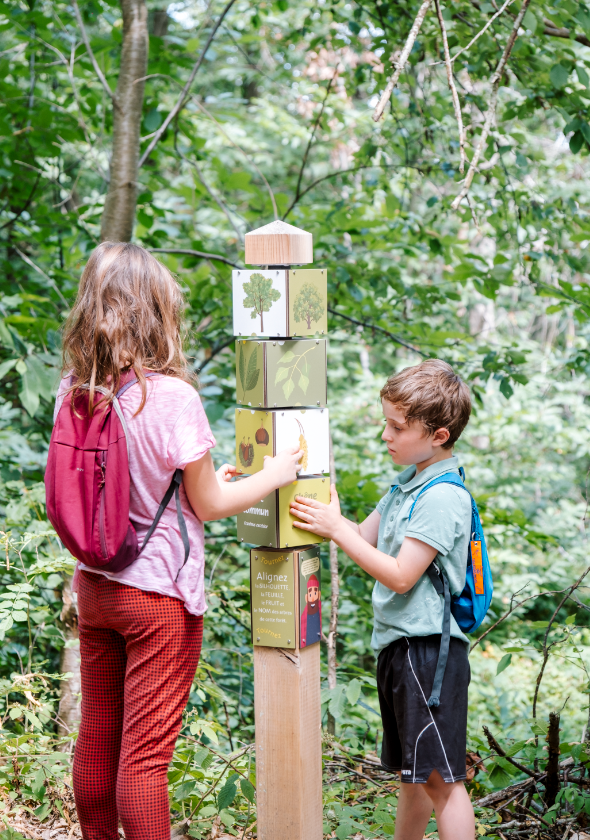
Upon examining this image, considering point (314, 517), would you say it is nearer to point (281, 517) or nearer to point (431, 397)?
point (281, 517)

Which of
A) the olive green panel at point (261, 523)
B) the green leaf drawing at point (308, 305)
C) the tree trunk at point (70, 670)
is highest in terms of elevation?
the green leaf drawing at point (308, 305)

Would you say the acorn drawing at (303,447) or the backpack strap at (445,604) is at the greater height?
the acorn drawing at (303,447)

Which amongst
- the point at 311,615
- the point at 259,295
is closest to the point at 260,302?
the point at 259,295

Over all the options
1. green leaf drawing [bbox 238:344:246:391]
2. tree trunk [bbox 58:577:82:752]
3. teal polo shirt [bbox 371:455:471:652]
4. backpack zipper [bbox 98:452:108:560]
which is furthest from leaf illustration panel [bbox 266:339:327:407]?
tree trunk [bbox 58:577:82:752]

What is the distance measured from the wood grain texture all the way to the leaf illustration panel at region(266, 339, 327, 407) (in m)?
0.62

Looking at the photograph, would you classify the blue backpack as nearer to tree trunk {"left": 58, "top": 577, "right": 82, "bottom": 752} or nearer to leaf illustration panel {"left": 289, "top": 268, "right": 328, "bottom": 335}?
leaf illustration panel {"left": 289, "top": 268, "right": 328, "bottom": 335}

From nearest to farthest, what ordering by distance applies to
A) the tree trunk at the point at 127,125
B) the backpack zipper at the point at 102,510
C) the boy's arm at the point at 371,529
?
the backpack zipper at the point at 102,510 → the boy's arm at the point at 371,529 → the tree trunk at the point at 127,125

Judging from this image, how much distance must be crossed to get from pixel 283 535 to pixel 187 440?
417mm

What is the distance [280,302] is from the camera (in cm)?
174

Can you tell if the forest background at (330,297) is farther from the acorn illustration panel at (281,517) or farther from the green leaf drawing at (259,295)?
the acorn illustration panel at (281,517)

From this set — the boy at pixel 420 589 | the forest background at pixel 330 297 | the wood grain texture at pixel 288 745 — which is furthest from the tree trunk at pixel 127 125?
the wood grain texture at pixel 288 745

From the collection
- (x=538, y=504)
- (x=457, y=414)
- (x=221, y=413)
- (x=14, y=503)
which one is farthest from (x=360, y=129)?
(x=457, y=414)

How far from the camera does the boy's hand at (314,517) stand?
68.2 inches

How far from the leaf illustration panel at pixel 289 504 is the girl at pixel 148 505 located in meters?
0.15
